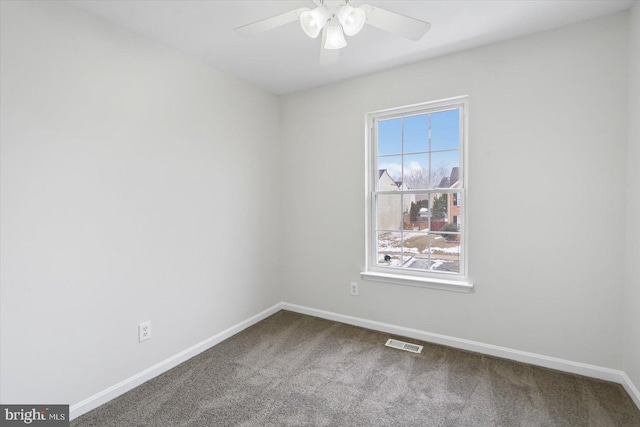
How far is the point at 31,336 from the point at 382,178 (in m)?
2.76

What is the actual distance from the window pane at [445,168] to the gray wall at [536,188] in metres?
0.15

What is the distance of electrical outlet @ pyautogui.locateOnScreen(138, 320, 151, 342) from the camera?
2.21 metres

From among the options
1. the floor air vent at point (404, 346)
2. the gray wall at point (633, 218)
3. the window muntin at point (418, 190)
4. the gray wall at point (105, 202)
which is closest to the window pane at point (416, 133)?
the window muntin at point (418, 190)

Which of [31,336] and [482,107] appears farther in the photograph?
[482,107]

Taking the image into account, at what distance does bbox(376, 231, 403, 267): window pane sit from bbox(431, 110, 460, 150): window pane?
2.94 feet

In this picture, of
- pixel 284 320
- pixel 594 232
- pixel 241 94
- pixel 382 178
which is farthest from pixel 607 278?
pixel 241 94

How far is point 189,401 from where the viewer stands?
1992 millimetres

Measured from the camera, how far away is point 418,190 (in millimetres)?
2812

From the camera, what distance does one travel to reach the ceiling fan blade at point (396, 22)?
1.41 meters

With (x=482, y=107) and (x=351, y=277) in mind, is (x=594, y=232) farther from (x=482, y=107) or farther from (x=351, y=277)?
(x=351, y=277)

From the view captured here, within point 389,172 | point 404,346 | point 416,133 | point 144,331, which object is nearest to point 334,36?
point 416,133

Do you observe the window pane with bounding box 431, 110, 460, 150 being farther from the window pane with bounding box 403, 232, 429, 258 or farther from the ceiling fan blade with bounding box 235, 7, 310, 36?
the ceiling fan blade with bounding box 235, 7, 310, 36

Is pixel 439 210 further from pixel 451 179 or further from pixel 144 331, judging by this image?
pixel 144 331

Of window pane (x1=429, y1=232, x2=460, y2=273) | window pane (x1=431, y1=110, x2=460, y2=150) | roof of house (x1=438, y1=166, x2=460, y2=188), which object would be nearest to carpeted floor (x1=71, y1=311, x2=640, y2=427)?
window pane (x1=429, y1=232, x2=460, y2=273)
